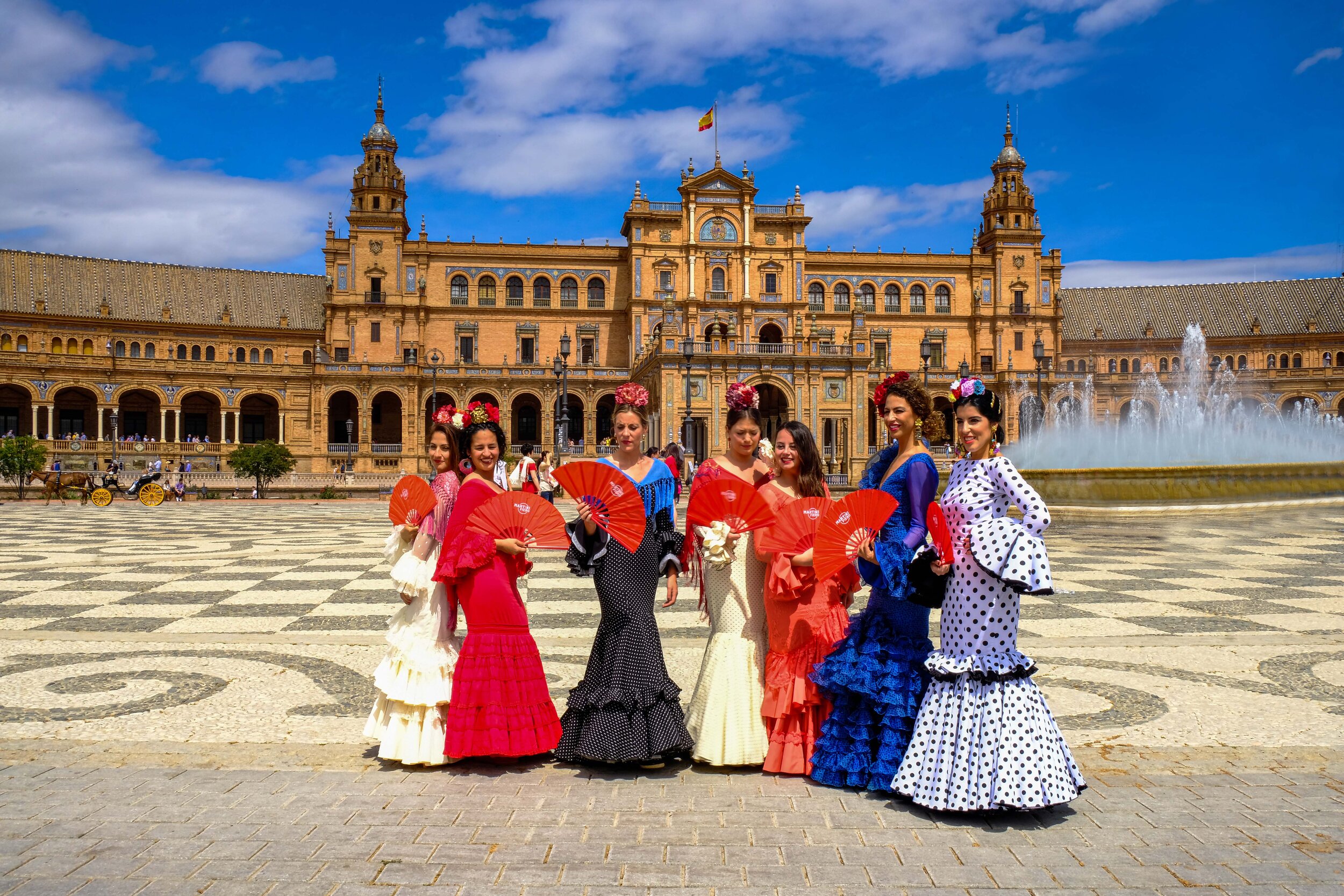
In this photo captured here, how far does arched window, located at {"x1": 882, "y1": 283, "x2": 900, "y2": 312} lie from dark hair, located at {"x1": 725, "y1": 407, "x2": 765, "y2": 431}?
195ft

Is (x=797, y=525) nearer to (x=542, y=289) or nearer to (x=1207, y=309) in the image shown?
(x=542, y=289)

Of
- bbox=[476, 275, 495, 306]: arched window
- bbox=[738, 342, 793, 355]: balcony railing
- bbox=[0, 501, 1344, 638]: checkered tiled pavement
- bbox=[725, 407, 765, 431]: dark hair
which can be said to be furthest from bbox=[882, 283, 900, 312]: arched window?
bbox=[725, 407, 765, 431]: dark hair

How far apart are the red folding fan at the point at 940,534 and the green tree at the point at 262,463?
3458 cm

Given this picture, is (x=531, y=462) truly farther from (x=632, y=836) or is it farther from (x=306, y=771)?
(x=632, y=836)

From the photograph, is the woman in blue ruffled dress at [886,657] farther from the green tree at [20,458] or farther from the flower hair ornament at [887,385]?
the green tree at [20,458]

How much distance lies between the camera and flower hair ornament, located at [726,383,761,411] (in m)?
5.18

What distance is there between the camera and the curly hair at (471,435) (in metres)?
5.20

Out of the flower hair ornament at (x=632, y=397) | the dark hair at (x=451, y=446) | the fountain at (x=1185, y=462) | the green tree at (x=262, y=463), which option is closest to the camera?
the flower hair ornament at (x=632, y=397)

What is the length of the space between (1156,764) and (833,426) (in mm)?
40131

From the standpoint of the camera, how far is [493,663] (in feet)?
15.6

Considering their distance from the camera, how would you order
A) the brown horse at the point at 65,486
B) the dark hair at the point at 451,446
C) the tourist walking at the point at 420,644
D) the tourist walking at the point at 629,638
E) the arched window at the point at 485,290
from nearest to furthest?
the tourist walking at the point at 629,638
the tourist walking at the point at 420,644
the dark hair at the point at 451,446
the brown horse at the point at 65,486
the arched window at the point at 485,290

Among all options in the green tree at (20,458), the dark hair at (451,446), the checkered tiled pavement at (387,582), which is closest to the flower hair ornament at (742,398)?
the dark hair at (451,446)

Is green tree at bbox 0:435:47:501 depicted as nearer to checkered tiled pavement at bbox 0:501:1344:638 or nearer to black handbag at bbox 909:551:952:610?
checkered tiled pavement at bbox 0:501:1344:638

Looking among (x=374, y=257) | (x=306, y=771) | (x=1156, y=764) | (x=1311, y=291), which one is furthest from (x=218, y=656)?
(x=1311, y=291)
